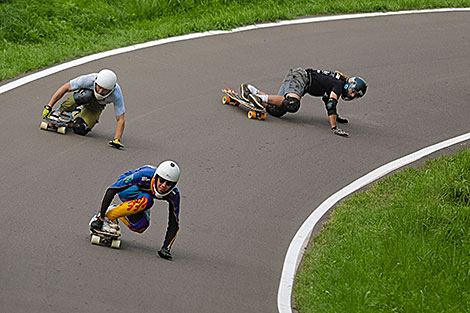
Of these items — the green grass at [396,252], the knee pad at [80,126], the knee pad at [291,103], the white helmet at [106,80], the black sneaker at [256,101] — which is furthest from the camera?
the black sneaker at [256,101]

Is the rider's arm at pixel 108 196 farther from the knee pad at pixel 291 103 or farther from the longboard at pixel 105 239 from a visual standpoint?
the knee pad at pixel 291 103

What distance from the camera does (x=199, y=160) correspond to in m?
13.7

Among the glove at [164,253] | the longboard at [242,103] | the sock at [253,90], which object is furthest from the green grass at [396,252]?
the sock at [253,90]

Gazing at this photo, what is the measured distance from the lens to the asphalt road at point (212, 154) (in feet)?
33.0

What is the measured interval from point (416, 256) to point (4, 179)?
17.9ft

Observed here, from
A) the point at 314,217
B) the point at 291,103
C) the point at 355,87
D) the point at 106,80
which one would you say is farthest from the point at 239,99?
the point at 314,217

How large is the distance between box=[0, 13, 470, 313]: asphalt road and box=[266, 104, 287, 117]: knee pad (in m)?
0.21

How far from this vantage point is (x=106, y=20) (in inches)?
747

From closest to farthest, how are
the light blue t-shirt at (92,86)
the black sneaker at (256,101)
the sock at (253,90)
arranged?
the light blue t-shirt at (92,86), the black sneaker at (256,101), the sock at (253,90)

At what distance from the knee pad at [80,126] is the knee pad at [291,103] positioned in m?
3.64

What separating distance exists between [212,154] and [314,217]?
Result: 85.3 inches

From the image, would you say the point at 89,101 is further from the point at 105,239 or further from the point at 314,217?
the point at 314,217

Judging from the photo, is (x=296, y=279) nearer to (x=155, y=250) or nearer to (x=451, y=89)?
(x=155, y=250)

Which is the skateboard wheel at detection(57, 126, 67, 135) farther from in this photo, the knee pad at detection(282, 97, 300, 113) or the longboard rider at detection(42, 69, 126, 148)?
the knee pad at detection(282, 97, 300, 113)
